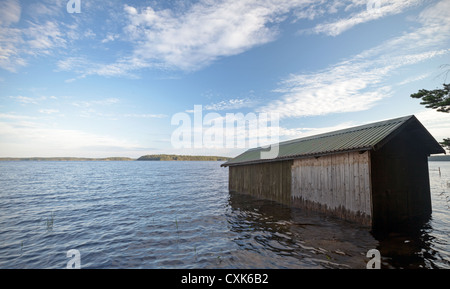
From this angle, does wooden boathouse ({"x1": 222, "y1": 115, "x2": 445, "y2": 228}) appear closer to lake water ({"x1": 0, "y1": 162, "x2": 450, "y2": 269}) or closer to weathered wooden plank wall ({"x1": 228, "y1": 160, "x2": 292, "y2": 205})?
weathered wooden plank wall ({"x1": 228, "y1": 160, "x2": 292, "y2": 205})

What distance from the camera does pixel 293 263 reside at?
7617mm

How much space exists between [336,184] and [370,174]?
220 centimetres

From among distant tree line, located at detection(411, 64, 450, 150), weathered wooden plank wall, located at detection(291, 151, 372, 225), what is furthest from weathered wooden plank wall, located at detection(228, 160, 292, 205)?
distant tree line, located at detection(411, 64, 450, 150)

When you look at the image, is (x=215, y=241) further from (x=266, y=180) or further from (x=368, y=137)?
(x=266, y=180)

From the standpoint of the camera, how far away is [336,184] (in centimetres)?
1273

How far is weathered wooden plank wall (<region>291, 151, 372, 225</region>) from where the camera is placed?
11.1 m

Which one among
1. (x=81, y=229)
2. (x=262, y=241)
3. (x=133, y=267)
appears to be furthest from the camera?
(x=81, y=229)

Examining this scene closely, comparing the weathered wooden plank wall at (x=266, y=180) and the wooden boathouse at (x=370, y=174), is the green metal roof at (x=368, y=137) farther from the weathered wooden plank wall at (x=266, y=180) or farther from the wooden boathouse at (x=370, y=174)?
the weathered wooden plank wall at (x=266, y=180)
